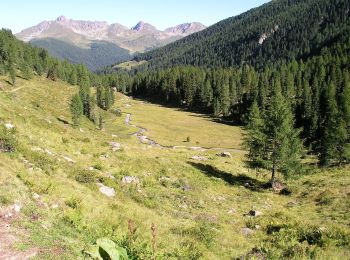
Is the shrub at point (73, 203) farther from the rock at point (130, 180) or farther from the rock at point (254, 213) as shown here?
the rock at point (254, 213)

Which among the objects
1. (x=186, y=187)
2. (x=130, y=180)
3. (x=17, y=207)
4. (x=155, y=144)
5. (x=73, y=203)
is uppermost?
(x=17, y=207)

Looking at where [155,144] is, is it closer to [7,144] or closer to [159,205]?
[159,205]

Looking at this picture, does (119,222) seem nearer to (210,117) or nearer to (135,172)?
(135,172)

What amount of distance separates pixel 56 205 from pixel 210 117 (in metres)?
137

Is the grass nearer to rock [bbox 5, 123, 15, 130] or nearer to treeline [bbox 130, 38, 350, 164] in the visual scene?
rock [bbox 5, 123, 15, 130]

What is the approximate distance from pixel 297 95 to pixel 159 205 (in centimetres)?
12917

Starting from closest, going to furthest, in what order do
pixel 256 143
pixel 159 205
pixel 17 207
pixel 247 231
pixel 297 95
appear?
pixel 17 207, pixel 247 231, pixel 159 205, pixel 256 143, pixel 297 95

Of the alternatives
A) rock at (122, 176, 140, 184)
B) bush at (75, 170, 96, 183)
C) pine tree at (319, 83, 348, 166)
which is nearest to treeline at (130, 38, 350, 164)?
pine tree at (319, 83, 348, 166)

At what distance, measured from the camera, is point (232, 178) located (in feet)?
150

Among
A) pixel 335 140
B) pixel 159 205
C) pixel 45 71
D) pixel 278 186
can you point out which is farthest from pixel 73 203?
pixel 45 71

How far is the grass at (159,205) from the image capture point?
46.5 feet

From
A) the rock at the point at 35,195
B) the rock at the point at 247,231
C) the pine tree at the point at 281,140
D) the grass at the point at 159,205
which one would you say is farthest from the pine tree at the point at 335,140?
the rock at the point at 35,195

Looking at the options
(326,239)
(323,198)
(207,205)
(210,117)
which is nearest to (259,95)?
(210,117)

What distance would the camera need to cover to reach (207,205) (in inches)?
1199
